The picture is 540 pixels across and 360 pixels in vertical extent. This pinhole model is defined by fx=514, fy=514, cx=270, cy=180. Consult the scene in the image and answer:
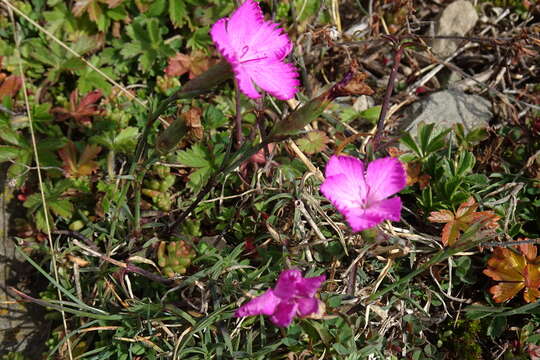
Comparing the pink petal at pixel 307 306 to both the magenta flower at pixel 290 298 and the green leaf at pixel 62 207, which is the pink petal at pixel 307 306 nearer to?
the magenta flower at pixel 290 298

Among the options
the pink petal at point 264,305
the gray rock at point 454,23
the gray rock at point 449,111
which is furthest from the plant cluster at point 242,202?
the gray rock at point 454,23

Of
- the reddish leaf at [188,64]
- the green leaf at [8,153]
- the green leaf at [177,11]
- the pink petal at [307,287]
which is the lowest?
the pink petal at [307,287]

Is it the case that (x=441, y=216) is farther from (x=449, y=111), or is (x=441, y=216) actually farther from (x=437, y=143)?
(x=449, y=111)

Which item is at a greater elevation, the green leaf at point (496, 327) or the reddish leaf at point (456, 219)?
the reddish leaf at point (456, 219)

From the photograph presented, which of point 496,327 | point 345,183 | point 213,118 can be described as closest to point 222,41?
point 345,183

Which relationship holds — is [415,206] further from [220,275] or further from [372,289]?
[220,275]

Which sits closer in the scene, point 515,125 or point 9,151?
point 9,151

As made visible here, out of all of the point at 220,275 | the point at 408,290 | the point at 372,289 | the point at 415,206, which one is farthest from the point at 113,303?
the point at 415,206
